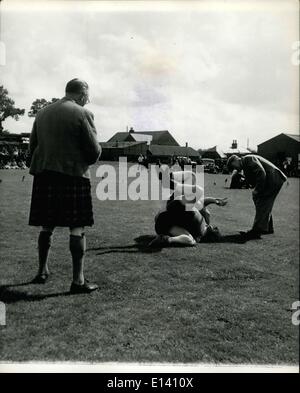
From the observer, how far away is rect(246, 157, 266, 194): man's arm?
27.9 ft

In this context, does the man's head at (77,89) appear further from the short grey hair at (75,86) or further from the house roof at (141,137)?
the house roof at (141,137)

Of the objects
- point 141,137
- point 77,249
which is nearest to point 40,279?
point 77,249

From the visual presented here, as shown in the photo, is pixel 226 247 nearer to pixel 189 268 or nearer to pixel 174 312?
pixel 189 268

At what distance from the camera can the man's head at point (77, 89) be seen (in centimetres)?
464

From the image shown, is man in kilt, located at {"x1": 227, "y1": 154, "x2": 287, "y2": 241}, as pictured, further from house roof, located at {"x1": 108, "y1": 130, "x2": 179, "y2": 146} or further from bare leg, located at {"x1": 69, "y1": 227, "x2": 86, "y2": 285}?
house roof, located at {"x1": 108, "y1": 130, "x2": 179, "y2": 146}

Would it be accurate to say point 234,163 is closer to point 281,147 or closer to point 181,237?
point 181,237

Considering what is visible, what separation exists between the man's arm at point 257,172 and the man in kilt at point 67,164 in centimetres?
458

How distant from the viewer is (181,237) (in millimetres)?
7090

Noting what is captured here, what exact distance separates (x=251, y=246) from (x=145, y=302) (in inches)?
135

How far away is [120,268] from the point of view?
5.80 meters

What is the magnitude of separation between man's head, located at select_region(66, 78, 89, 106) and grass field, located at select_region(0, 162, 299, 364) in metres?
2.03

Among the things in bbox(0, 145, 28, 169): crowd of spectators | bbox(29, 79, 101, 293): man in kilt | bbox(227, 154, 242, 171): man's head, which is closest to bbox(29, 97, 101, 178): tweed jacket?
bbox(29, 79, 101, 293): man in kilt
